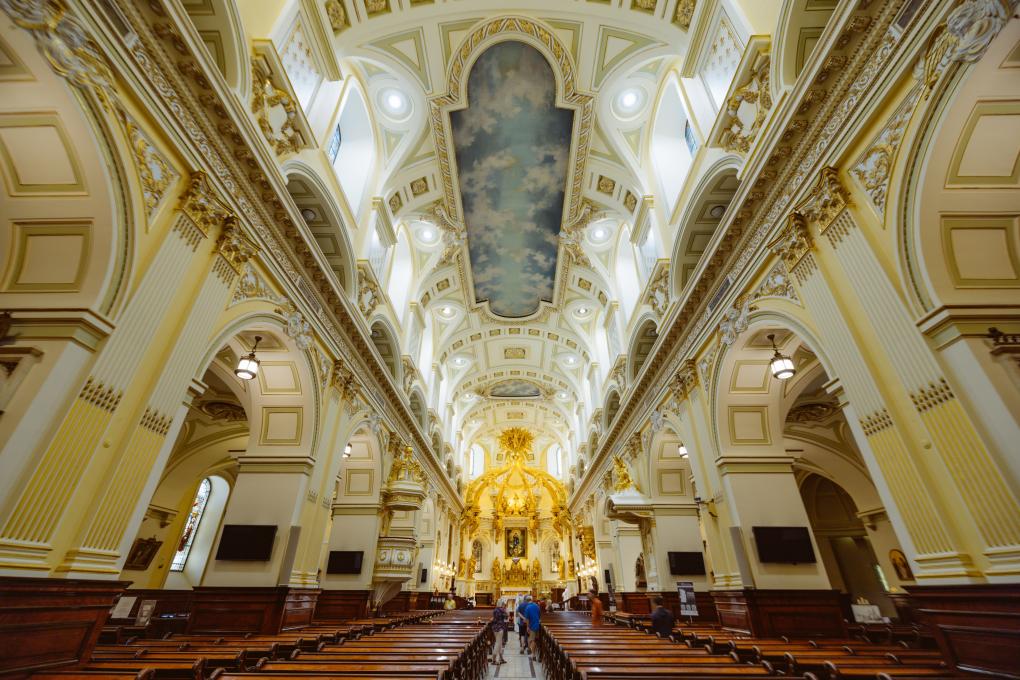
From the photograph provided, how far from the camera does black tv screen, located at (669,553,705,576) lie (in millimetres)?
12664

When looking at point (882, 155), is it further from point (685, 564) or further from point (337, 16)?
point (685, 564)

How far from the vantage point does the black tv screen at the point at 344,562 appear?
12688 millimetres

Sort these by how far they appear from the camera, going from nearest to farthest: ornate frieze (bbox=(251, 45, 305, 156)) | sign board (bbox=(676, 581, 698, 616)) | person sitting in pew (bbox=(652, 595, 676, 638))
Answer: ornate frieze (bbox=(251, 45, 305, 156)), person sitting in pew (bbox=(652, 595, 676, 638)), sign board (bbox=(676, 581, 698, 616))

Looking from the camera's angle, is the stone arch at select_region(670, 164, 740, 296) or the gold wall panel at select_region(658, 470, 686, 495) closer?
the stone arch at select_region(670, 164, 740, 296)

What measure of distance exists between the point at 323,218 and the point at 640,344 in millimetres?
11160

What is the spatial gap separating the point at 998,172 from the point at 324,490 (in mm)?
12353

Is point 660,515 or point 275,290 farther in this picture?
point 660,515

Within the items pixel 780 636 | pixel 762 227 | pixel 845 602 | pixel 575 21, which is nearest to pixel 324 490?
pixel 780 636

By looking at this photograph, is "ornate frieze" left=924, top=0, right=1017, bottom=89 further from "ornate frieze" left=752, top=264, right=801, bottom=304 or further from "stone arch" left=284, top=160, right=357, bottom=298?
"stone arch" left=284, top=160, right=357, bottom=298

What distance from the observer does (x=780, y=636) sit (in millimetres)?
7613

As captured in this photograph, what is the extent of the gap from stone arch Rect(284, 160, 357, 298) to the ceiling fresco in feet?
17.8

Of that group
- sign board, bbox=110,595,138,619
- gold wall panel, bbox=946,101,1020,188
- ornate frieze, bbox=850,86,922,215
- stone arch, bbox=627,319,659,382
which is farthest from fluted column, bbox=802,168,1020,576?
sign board, bbox=110,595,138,619

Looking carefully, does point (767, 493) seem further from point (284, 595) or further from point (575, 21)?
point (575, 21)

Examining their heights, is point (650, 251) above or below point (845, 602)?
above
